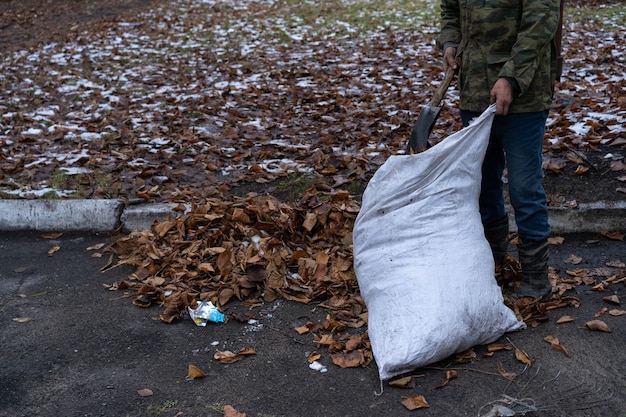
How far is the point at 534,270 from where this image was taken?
3338 mm

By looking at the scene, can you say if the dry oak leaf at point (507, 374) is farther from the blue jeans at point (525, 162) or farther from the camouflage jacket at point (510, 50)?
the camouflage jacket at point (510, 50)

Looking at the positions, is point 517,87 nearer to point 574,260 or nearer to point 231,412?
point 574,260

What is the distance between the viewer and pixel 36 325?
11.5 feet

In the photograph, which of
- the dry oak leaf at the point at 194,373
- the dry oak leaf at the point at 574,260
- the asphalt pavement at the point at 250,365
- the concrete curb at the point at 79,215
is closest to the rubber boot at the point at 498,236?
the asphalt pavement at the point at 250,365

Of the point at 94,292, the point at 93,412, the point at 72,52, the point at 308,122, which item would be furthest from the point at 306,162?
the point at 72,52

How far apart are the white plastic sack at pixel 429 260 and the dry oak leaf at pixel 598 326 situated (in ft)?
1.27

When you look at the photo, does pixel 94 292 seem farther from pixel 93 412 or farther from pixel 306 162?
pixel 306 162

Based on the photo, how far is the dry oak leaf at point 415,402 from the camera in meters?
2.65

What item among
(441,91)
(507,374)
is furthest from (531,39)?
(507,374)

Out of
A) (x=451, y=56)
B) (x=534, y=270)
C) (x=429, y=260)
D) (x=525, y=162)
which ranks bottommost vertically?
(x=534, y=270)

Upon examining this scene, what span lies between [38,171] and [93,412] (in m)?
3.31

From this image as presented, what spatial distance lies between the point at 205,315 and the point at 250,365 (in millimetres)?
503

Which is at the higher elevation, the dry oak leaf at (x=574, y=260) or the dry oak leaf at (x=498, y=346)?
the dry oak leaf at (x=498, y=346)

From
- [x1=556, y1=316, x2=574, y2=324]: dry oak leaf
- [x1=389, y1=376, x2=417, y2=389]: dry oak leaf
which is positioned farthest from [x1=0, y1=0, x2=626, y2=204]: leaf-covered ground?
[x1=389, y1=376, x2=417, y2=389]: dry oak leaf
